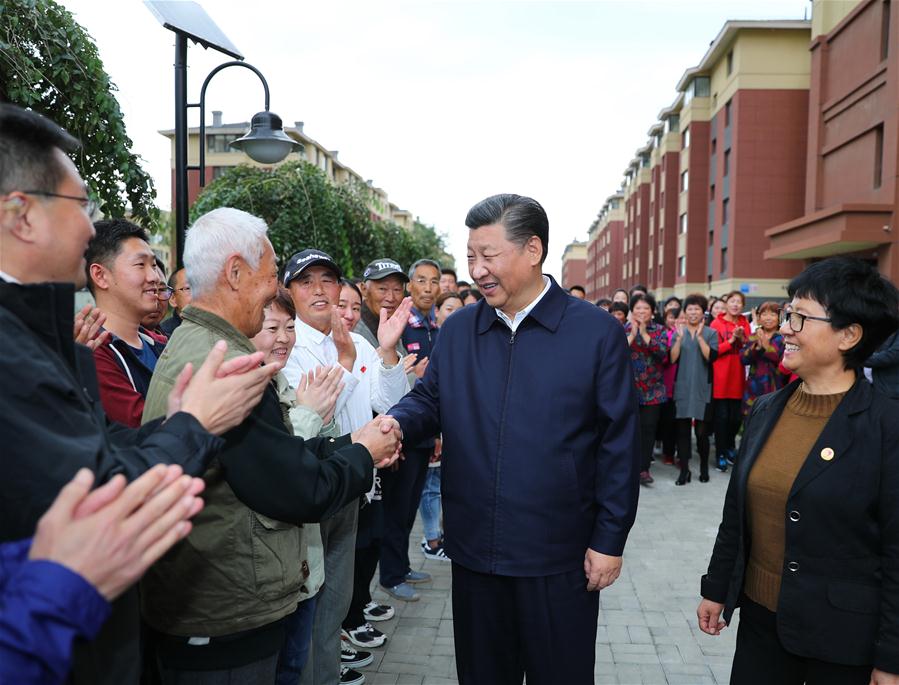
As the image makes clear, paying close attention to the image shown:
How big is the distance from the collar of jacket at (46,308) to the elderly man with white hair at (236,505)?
532 millimetres

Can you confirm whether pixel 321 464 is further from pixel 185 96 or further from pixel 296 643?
pixel 185 96

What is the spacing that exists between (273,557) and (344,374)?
1.44m

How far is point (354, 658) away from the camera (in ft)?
13.1

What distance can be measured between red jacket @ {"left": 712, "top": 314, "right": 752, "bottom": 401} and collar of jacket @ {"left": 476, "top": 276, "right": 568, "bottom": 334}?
6.60m

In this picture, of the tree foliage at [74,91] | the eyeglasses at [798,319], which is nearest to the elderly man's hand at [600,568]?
the eyeglasses at [798,319]

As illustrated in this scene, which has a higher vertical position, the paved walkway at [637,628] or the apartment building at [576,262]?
the apartment building at [576,262]

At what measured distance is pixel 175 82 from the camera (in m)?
5.83

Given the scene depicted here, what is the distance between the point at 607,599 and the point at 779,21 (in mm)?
32540

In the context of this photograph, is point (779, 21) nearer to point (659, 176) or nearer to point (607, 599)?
point (659, 176)

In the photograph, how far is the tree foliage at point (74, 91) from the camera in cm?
460

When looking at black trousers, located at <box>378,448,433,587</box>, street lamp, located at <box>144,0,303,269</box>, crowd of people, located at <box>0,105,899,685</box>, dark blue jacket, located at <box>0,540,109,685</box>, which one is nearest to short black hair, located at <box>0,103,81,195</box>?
crowd of people, located at <box>0,105,899,685</box>

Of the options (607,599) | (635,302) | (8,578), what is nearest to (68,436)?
(8,578)

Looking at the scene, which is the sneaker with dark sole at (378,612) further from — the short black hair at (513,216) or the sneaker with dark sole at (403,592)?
the short black hair at (513,216)

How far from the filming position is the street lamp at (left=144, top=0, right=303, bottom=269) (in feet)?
18.3
